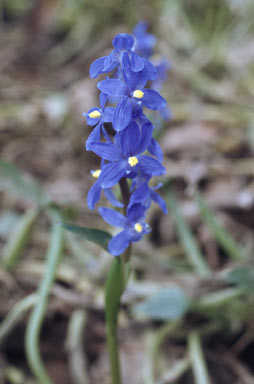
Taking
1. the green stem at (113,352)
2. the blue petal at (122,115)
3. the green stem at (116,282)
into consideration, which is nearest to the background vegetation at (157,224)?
the green stem at (113,352)

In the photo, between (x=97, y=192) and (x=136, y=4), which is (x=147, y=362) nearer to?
(x=97, y=192)

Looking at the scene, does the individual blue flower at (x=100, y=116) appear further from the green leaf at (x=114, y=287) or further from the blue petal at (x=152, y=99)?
the green leaf at (x=114, y=287)

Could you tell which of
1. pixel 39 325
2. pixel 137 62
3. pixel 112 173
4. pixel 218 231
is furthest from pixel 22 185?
pixel 137 62

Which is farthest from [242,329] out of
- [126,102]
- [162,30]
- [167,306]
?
[162,30]

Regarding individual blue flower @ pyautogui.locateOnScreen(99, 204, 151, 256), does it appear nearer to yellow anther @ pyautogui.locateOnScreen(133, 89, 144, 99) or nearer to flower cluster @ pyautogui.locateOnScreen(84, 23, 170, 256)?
flower cluster @ pyautogui.locateOnScreen(84, 23, 170, 256)

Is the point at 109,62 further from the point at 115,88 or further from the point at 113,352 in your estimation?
the point at 113,352

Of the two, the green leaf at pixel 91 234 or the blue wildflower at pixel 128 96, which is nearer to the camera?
the blue wildflower at pixel 128 96
